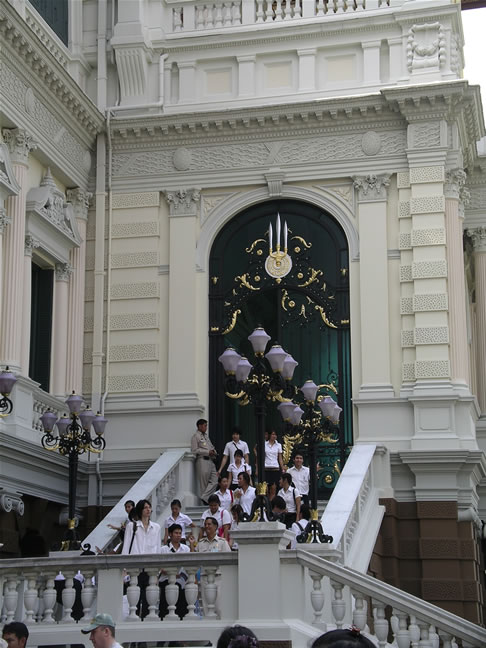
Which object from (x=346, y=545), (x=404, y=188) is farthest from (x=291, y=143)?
(x=346, y=545)

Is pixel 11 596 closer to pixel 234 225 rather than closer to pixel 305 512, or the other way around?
pixel 305 512

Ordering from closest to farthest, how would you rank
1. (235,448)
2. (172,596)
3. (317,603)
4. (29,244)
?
(317,603) → (172,596) → (235,448) → (29,244)

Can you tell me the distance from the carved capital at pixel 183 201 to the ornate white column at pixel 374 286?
2.96 metres

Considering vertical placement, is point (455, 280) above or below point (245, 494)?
above

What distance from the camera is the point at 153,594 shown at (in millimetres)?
12961

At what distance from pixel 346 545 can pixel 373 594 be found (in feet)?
11.6

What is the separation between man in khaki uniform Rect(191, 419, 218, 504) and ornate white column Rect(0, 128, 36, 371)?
3266mm

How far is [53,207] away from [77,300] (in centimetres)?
181

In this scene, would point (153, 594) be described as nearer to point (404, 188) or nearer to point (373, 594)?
point (373, 594)

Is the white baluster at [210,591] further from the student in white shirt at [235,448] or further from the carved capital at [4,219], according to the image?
the carved capital at [4,219]

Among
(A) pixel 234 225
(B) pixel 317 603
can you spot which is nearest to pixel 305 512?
(B) pixel 317 603

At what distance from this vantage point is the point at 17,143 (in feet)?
62.7

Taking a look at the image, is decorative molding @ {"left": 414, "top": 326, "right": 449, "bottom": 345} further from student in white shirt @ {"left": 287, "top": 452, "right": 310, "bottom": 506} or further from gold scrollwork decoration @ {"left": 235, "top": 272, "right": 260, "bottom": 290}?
student in white shirt @ {"left": 287, "top": 452, "right": 310, "bottom": 506}

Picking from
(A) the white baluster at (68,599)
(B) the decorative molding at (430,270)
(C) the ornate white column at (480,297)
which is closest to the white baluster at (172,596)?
(A) the white baluster at (68,599)
